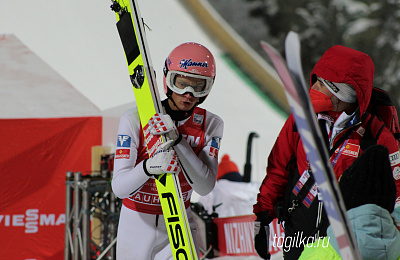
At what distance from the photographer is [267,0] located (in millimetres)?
8109

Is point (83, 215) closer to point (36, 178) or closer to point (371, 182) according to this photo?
point (36, 178)

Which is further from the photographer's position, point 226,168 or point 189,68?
point 226,168

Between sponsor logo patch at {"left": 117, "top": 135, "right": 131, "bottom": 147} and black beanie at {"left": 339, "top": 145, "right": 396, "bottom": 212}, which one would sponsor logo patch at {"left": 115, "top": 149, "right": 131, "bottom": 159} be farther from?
black beanie at {"left": 339, "top": 145, "right": 396, "bottom": 212}

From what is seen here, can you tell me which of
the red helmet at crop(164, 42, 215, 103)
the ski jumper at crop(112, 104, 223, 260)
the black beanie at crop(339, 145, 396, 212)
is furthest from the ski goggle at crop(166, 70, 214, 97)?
the black beanie at crop(339, 145, 396, 212)

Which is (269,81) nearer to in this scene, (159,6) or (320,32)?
(320,32)

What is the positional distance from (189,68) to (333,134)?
2.13 ft

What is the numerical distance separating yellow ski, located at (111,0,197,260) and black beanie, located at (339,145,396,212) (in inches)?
33.9

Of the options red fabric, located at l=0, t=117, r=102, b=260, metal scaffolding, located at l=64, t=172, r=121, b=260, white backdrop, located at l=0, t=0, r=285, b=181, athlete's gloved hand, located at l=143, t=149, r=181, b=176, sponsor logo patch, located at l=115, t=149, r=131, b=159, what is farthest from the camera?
white backdrop, located at l=0, t=0, r=285, b=181

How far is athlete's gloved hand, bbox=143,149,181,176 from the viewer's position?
82.4 inches

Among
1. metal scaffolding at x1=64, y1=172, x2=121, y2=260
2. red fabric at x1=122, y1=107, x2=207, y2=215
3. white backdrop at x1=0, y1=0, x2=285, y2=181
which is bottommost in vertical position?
metal scaffolding at x1=64, y1=172, x2=121, y2=260

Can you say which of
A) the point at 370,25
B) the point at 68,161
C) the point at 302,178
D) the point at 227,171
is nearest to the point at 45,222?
the point at 68,161

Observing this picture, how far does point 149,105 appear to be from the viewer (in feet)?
7.50

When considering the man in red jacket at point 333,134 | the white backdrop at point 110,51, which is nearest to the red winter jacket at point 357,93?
the man in red jacket at point 333,134

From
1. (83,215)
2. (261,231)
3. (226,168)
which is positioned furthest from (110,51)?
(261,231)
